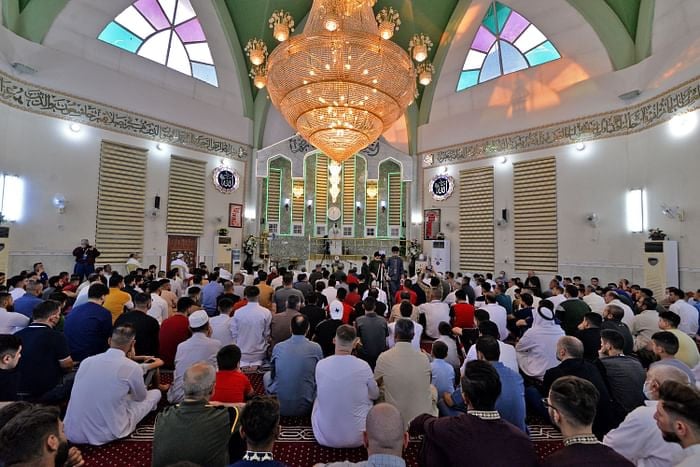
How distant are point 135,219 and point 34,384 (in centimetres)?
741

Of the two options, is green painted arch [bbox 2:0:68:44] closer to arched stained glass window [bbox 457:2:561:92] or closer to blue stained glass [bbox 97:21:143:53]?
blue stained glass [bbox 97:21:143:53]

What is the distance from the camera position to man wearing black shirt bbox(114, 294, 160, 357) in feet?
10.9

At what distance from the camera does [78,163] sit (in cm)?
823

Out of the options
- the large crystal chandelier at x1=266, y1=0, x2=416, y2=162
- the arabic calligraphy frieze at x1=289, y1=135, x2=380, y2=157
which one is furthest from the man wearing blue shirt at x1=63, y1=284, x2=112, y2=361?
the arabic calligraphy frieze at x1=289, y1=135, x2=380, y2=157

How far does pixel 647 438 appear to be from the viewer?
1704 mm

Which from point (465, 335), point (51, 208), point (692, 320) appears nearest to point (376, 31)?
point (465, 335)

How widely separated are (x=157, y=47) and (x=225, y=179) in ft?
11.8

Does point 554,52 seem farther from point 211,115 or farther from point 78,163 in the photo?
point 78,163

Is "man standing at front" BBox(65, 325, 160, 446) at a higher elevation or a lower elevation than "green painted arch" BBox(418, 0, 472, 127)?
lower

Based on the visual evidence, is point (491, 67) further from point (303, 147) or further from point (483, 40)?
point (303, 147)

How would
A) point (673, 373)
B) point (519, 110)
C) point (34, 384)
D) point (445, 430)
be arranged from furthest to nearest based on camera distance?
point (519, 110) → point (34, 384) → point (673, 373) → point (445, 430)

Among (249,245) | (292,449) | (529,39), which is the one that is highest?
(529,39)

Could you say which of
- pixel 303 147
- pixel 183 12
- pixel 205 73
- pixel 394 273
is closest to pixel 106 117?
pixel 205 73

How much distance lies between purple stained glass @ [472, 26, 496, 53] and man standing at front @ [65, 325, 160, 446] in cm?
1114
